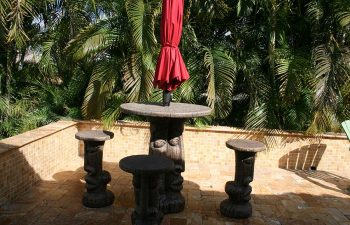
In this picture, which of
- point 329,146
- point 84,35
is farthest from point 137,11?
point 329,146

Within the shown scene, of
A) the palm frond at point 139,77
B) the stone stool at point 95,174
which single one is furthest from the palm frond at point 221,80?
the stone stool at point 95,174

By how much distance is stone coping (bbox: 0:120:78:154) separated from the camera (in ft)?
15.0

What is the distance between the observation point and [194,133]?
6730 mm

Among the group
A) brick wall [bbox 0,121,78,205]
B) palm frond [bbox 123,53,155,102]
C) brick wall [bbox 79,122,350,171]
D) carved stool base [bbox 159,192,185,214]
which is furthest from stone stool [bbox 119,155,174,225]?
brick wall [bbox 79,122,350,171]

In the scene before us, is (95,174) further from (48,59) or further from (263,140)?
(263,140)

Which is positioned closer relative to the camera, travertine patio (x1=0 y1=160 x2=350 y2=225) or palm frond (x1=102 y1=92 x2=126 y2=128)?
travertine patio (x1=0 y1=160 x2=350 y2=225)

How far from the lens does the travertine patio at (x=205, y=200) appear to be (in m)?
4.21

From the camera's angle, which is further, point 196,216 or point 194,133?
point 194,133

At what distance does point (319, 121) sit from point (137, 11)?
11.5 ft

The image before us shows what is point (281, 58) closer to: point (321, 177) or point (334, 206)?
point (321, 177)

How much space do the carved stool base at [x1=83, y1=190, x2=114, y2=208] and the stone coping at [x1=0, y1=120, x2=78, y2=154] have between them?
1.10 meters

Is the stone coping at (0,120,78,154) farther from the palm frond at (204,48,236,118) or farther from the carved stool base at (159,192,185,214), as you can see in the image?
the palm frond at (204,48,236,118)

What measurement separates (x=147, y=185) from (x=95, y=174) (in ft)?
4.41

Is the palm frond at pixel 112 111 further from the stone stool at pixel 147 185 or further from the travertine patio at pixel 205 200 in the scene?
the stone stool at pixel 147 185
